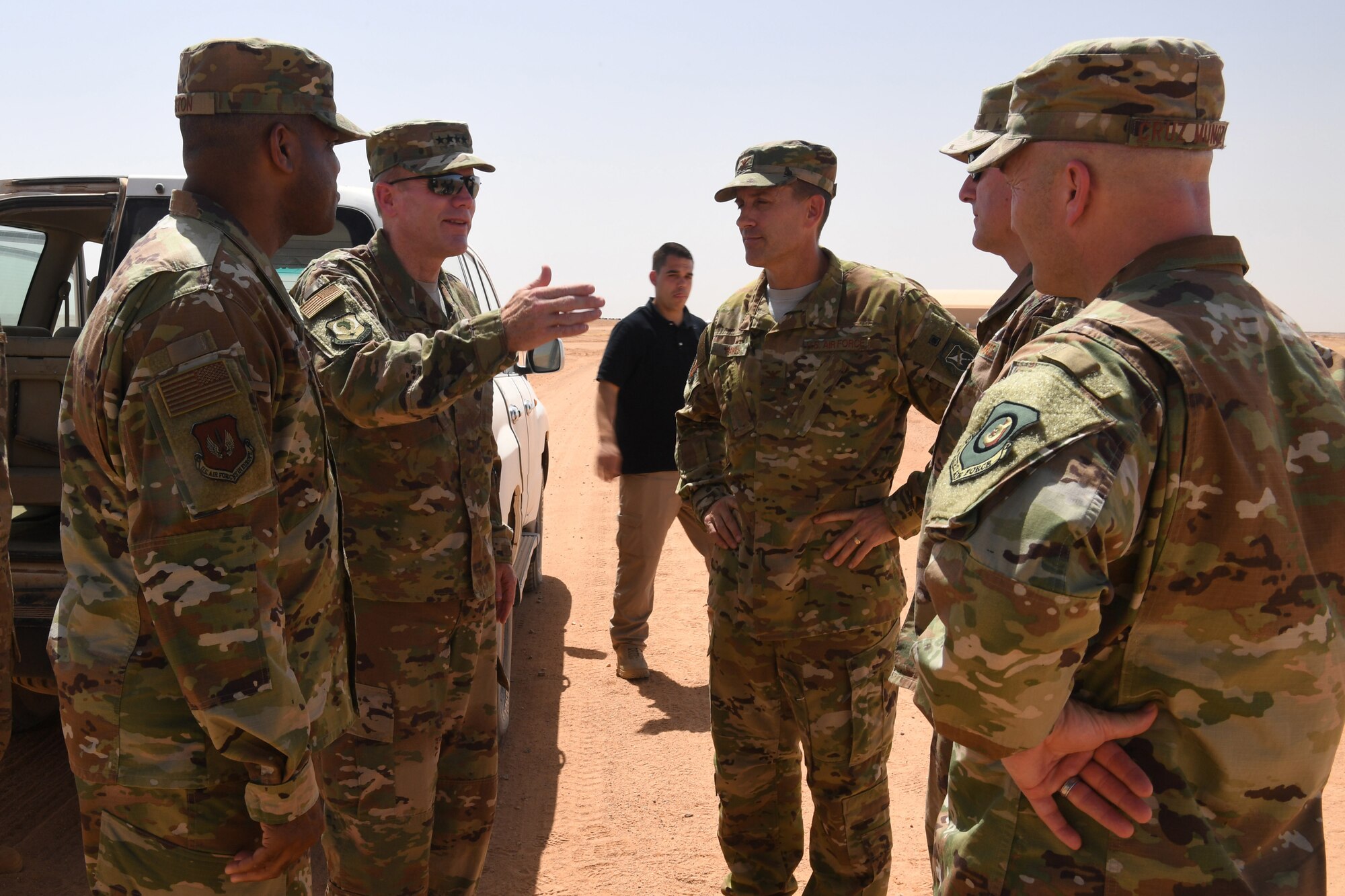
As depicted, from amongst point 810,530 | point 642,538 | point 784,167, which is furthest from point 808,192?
point 642,538

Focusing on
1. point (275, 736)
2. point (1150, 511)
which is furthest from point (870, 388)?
point (275, 736)

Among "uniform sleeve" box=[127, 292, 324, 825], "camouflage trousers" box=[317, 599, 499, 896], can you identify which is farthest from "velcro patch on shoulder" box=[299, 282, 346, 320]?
"uniform sleeve" box=[127, 292, 324, 825]

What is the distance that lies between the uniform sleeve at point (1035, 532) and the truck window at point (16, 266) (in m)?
6.08

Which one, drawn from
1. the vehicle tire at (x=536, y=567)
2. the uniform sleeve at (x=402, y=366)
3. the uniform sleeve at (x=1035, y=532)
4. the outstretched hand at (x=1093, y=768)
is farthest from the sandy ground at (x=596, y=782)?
the uniform sleeve at (x=1035, y=532)

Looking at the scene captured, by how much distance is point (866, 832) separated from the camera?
332 centimetres

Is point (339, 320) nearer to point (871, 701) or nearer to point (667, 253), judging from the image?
point (871, 701)

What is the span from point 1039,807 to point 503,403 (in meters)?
3.94

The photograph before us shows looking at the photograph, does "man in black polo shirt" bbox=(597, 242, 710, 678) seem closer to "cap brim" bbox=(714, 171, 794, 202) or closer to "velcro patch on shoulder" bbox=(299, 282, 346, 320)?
"cap brim" bbox=(714, 171, 794, 202)

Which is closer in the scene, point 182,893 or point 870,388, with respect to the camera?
point 182,893

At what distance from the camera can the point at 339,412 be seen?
9.87ft

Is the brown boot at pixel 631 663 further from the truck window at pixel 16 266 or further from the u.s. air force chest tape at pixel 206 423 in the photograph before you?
the u.s. air force chest tape at pixel 206 423

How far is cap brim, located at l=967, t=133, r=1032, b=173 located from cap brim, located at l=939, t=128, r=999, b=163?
3.93ft

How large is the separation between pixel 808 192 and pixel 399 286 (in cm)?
140

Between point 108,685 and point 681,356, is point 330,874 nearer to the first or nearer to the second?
point 108,685
